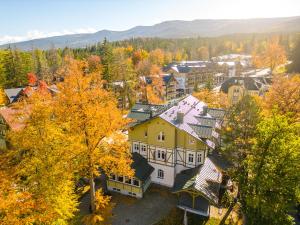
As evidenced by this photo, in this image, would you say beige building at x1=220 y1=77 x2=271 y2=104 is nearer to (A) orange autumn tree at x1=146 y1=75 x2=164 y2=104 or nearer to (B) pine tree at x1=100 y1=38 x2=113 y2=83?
(A) orange autumn tree at x1=146 y1=75 x2=164 y2=104

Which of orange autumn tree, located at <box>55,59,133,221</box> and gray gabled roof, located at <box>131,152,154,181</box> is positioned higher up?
orange autumn tree, located at <box>55,59,133,221</box>

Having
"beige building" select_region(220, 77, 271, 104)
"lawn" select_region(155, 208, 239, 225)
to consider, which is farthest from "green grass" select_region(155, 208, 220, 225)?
"beige building" select_region(220, 77, 271, 104)

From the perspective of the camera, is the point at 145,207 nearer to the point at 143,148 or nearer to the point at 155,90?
the point at 143,148

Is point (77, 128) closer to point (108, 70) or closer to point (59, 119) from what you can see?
point (59, 119)

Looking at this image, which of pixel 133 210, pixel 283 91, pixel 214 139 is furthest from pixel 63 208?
pixel 283 91

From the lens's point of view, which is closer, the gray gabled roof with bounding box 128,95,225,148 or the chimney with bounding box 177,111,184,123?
the gray gabled roof with bounding box 128,95,225,148

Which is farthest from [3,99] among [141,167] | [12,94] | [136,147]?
[141,167]

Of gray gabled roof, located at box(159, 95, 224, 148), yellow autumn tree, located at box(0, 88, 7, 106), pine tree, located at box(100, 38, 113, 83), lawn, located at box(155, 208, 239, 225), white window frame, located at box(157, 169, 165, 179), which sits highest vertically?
pine tree, located at box(100, 38, 113, 83)
